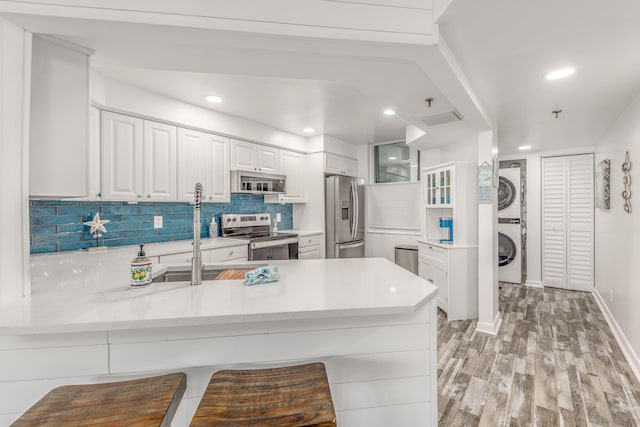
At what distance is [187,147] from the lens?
127 inches

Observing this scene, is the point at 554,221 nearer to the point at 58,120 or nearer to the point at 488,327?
the point at 488,327

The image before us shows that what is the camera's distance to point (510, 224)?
4941 mm

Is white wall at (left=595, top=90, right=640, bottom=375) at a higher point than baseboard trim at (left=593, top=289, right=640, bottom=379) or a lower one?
higher

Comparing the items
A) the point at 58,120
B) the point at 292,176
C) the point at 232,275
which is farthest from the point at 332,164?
the point at 58,120

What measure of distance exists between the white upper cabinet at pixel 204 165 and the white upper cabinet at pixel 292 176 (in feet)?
2.93

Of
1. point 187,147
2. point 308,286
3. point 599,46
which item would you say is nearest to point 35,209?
point 187,147

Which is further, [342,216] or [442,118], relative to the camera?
[342,216]

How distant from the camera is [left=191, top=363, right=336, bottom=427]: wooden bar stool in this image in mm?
896

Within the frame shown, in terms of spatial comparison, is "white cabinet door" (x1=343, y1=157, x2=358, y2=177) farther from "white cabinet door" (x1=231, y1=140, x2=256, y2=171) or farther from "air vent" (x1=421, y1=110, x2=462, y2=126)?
"air vent" (x1=421, y1=110, x2=462, y2=126)

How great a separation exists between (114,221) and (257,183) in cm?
159

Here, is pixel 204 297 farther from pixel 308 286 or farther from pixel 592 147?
pixel 592 147

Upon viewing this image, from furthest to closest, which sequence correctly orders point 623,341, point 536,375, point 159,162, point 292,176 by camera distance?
point 292,176, point 159,162, point 623,341, point 536,375

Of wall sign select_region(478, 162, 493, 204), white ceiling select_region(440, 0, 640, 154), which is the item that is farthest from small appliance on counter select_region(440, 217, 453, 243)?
white ceiling select_region(440, 0, 640, 154)

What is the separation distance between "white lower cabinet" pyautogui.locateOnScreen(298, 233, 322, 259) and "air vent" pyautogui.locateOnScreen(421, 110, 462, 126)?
2220mm
